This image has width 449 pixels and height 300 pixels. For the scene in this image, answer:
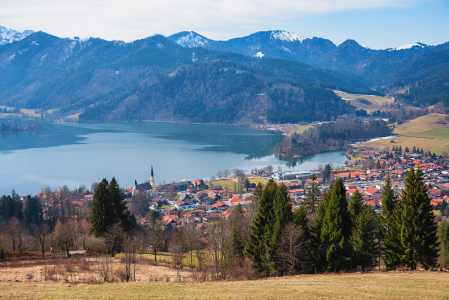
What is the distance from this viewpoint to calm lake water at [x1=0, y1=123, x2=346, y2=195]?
56438 millimetres

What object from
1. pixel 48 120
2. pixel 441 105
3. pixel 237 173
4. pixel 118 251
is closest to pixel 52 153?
pixel 237 173

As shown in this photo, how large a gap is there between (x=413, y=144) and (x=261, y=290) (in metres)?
89.9

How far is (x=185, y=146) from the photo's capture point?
299ft

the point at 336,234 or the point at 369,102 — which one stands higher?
the point at 369,102

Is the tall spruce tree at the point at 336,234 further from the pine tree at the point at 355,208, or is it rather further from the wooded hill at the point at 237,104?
the wooded hill at the point at 237,104

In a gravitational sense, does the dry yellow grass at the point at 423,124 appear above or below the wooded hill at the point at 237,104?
below

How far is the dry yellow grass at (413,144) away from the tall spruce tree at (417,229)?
72.5m

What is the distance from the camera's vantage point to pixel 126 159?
7262 cm

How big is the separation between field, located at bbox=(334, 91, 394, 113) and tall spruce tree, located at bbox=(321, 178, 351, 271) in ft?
508

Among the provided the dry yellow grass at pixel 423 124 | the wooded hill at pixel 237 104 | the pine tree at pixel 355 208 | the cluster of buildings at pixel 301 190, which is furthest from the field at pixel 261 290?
the wooded hill at pixel 237 104

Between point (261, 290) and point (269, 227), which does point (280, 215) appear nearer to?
point (269, 227)

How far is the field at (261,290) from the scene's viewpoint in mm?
9094

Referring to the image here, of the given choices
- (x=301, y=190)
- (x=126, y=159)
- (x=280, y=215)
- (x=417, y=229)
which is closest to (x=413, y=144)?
(x=301, y=190)

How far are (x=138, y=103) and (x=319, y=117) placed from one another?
321ft
